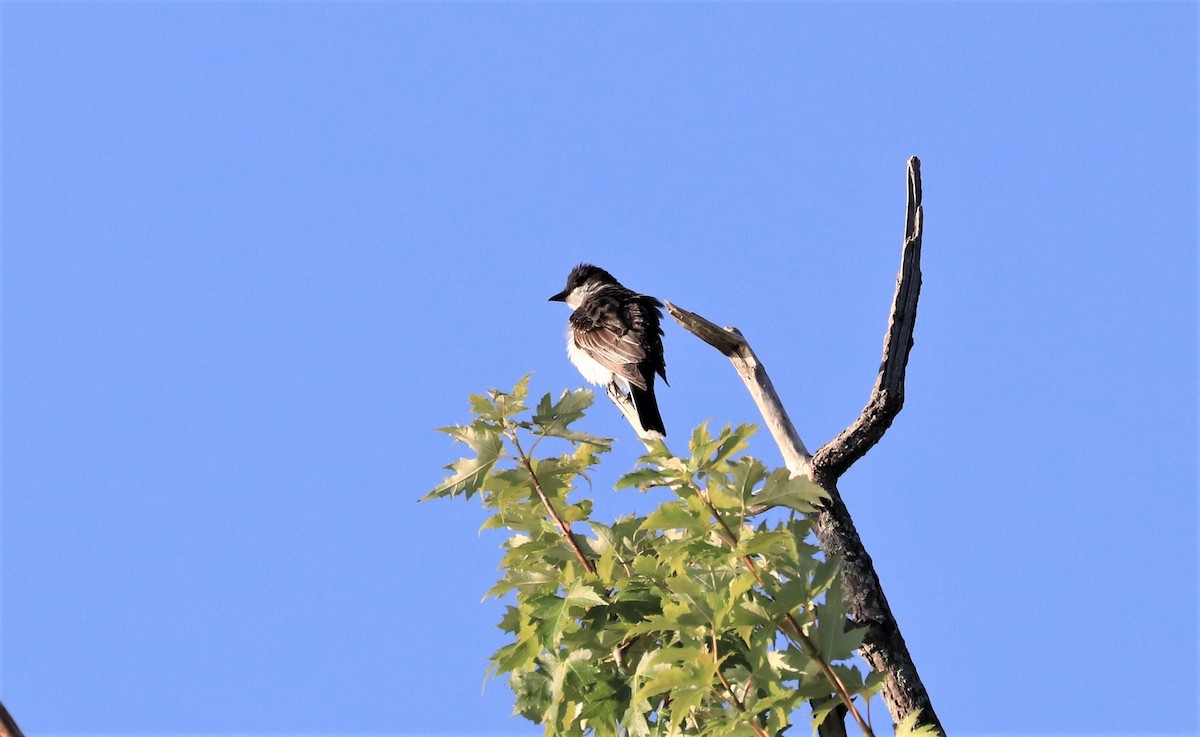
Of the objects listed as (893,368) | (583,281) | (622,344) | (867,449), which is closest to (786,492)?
(867,449)

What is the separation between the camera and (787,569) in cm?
385

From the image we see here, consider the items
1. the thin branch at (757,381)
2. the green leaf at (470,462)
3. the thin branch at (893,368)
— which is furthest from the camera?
the thin branch at (757,381)

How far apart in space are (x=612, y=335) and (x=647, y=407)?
1.17m

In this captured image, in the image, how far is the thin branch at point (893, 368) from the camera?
5766 millimetres

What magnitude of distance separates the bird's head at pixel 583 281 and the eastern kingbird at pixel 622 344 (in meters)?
0.88

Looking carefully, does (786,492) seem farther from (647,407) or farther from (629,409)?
(647,407)

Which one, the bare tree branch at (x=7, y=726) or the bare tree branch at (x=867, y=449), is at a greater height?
the bare tree branch at (x=867, y=449)

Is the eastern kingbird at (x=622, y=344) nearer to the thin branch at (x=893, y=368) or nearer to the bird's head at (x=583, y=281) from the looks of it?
the bird's head at (x=583, y=281)

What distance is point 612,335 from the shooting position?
11.4m

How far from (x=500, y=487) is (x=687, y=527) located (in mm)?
848

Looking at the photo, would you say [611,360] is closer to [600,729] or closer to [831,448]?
[831,448]

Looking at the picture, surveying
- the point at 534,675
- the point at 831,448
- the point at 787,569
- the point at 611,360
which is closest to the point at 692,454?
the point at 787,569

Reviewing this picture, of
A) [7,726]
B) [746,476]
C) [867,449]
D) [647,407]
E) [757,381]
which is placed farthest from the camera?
[647,407]

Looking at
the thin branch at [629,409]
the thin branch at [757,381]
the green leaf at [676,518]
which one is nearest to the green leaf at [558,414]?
the green leaf at [676,518]
